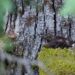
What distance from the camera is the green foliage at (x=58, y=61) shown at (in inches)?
51.7

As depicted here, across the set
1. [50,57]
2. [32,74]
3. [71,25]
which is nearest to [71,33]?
[71,25]

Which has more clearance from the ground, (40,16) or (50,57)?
(40,16)

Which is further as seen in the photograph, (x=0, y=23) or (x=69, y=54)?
(x=69, y=54)

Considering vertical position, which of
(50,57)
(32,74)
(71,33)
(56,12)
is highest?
(56,12)

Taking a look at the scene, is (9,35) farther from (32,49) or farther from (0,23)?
(0,23)

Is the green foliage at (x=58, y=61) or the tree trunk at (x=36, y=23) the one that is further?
the tree trunk at (x=36, y=23)

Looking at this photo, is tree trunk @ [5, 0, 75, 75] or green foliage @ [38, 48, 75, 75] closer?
green foliage @ [38, 48, 75, 75]

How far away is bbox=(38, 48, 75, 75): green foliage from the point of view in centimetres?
131

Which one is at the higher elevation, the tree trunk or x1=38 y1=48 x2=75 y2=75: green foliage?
the tree trunk

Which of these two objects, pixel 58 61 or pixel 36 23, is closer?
pixel 58 61

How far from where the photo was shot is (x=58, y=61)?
A: 52.2 inches

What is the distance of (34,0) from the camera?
54.8 inches

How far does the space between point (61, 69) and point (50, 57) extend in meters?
0.08

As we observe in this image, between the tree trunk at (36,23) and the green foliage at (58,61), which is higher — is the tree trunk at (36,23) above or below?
above
